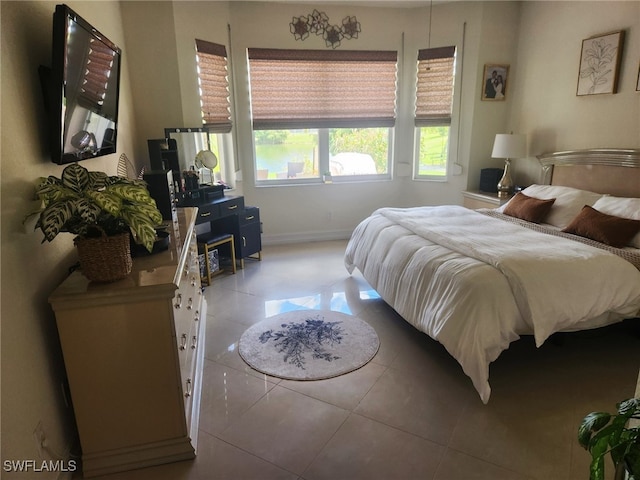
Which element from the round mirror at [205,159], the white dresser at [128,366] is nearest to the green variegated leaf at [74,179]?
the white dresser at [128,366]

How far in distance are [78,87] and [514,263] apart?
245 centimetres

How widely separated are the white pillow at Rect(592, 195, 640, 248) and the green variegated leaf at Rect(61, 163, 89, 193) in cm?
336

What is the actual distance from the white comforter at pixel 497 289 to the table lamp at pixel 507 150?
1.65 m

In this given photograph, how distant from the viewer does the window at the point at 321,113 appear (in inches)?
188

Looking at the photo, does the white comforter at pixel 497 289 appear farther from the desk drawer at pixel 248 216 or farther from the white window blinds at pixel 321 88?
the white window blinds at pixel 321 88

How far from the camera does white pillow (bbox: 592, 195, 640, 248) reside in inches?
115

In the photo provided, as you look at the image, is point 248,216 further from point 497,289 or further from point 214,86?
point 497,289

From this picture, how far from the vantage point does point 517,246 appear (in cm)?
265

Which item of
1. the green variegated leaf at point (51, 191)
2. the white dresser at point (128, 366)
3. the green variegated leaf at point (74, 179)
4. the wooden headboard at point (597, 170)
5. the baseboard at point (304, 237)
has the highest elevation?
the green variegated leaf at point (74, 179)

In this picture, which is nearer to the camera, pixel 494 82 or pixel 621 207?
pixel 621 207

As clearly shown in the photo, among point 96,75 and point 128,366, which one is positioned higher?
point 96,75

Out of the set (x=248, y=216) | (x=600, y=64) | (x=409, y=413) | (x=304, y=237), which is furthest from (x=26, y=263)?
(x=600, y=64)

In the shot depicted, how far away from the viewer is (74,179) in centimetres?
157

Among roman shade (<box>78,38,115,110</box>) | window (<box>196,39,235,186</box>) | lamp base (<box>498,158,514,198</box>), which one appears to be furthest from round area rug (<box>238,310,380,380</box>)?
lamp base (<box>498,158,514,198</box>)
